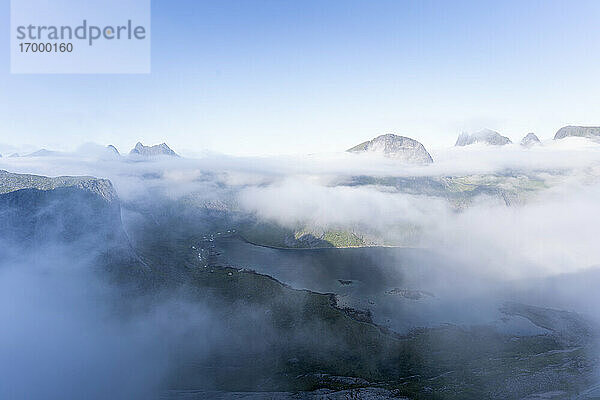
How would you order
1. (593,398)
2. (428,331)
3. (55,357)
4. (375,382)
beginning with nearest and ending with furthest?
(593,398), (375,382), (55,357), (428,331)

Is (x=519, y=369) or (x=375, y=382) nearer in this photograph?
(x=375, y=382)

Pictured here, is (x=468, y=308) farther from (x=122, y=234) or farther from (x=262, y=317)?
(x=122, y=234)

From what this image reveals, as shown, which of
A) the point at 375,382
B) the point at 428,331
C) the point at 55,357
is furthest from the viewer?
the point at 428,331

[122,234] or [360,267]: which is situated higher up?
[122,234]

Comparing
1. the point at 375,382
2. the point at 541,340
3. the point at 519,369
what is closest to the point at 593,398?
the point at 519,369

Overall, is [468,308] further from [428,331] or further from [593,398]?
[593,398]

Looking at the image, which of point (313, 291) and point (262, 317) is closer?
point (262, 317)

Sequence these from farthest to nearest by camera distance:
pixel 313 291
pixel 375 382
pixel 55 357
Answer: pixel 313 291 → pixel 55 357 → pixel 375 382

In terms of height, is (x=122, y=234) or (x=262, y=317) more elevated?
(x=122, y=234)

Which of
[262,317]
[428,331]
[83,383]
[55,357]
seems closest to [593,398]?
[428,331]
